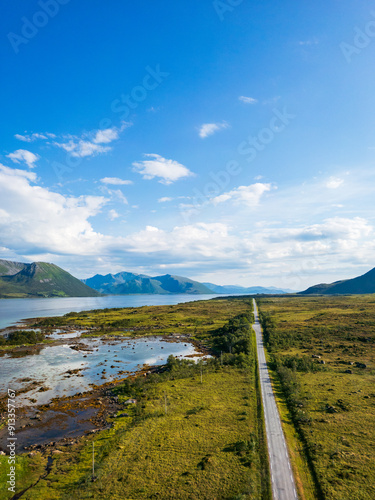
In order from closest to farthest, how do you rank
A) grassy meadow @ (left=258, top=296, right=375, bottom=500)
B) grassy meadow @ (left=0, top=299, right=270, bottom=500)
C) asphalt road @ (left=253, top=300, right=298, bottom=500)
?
asphalt road @ (left=253, top=300, right=298, bottom=500) < grassy meadow @ (left=0, top=299, right=270, bottom=500) < grassy meadow @ (left=258, top=296, right=375, bottom=500)

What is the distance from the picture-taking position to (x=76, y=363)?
93938 millimetres

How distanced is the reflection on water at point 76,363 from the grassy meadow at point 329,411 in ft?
142

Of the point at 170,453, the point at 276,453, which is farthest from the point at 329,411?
the point at 170,453

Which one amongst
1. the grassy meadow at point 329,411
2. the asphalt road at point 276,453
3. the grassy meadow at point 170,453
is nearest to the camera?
the asphalt road at point 276,453

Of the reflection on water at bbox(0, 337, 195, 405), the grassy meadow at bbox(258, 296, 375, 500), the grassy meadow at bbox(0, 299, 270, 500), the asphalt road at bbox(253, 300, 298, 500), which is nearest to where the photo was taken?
the asphalt road at bbox(253, 300, 298, 500)

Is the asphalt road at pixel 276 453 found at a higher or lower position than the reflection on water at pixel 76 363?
higher

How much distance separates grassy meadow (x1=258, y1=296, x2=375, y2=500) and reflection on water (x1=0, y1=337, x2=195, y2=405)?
142ft

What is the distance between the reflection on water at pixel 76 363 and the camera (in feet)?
231

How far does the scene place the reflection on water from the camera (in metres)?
70.5

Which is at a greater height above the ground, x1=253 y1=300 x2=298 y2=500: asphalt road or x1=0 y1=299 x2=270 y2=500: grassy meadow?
x1=253 y1=300 x2=298 y2=500: asphalt road

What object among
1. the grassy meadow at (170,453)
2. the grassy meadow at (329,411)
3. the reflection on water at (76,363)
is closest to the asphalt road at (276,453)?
the grassy meadow at (170,453)

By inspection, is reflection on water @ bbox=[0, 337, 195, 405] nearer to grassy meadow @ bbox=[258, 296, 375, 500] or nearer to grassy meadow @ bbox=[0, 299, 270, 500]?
grassy meadow @ bbox=[0, 299, 270, 500]

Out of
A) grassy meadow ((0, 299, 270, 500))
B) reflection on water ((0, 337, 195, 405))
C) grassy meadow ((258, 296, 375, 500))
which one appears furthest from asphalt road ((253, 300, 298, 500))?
reflection on water ((0, 337, 195, 405))

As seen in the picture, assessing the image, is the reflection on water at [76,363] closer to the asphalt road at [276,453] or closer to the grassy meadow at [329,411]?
the grassy meadow at [329,411]
